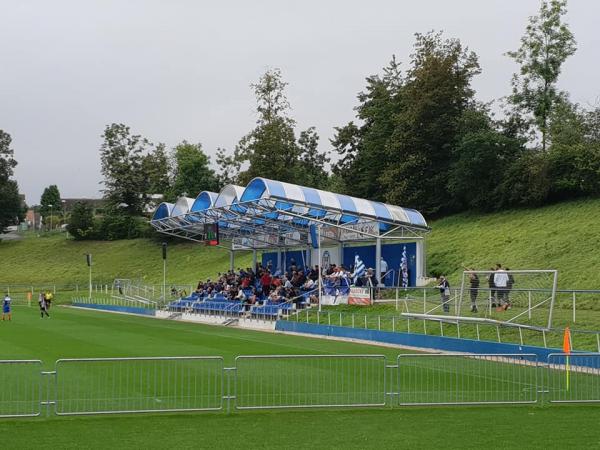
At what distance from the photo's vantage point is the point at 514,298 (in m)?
24.4

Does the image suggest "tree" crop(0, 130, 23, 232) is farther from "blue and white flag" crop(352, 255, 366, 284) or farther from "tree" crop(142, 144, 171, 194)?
"blue and white flag" crop(352, 255, 366, 284)

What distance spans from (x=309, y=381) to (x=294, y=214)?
2458cm

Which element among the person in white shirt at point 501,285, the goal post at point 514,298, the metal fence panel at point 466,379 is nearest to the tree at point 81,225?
the goal post at point 514,298

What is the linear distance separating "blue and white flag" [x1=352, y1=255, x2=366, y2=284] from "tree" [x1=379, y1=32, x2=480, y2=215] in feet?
65.0

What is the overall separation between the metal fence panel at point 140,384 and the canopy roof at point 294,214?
22.7 meters

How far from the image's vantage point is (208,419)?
12.4 m

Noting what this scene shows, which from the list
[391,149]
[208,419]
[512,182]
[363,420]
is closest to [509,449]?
[363,420]

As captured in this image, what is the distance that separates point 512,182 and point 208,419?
4387 centimetres

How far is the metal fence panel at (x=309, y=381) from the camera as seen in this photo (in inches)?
527

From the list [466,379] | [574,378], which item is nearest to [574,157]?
[574,378]

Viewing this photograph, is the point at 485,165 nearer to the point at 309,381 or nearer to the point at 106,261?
the point at 309,381

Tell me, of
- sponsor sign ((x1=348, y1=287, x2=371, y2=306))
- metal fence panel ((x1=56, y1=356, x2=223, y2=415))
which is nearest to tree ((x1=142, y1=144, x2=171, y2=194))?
sponsor sign ((x1=348, y1=287, x2=371, y2=306))

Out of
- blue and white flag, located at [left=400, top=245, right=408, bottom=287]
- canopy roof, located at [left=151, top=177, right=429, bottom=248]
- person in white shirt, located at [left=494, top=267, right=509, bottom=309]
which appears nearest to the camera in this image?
person in white shirt, located at [left=494, top=267, right=509, bottom=309]

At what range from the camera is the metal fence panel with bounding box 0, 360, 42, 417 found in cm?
1252
